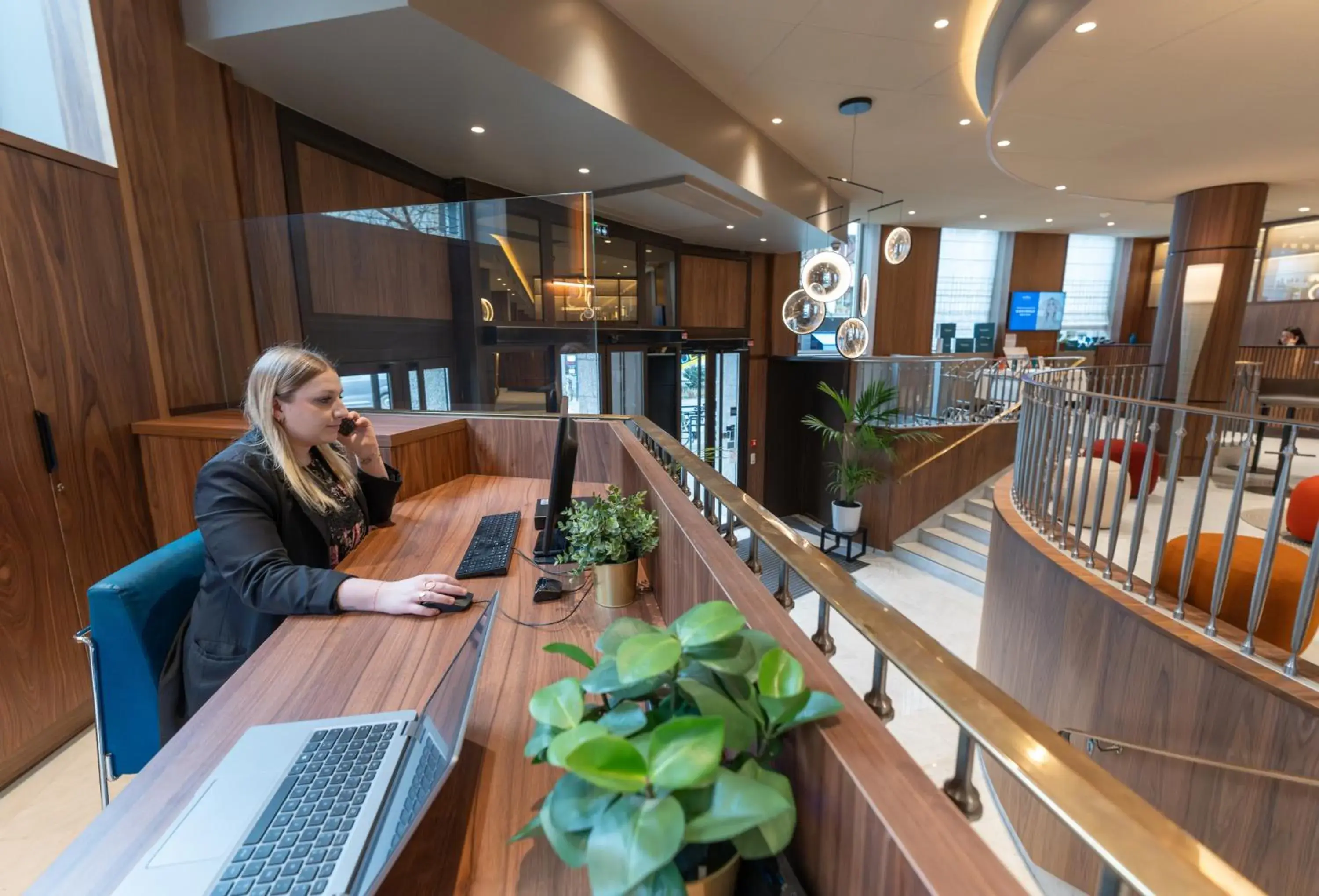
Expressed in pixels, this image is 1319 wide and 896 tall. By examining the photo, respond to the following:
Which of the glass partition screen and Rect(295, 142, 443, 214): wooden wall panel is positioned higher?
Rect(295, 142, 443, 214): wooden wall panel

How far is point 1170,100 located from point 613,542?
4071mm

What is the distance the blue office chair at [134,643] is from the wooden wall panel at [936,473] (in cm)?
637

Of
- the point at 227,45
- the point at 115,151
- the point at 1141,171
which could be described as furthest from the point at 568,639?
the point at 1141,171

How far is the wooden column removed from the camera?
4.84 metres

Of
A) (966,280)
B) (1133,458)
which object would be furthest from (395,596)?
(966,280)

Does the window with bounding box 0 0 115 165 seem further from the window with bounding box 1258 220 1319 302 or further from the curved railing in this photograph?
the window with bounding box 1258 220 1319 302

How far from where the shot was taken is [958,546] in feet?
18.6

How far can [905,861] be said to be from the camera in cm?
42

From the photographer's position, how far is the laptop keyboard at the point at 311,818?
60cm

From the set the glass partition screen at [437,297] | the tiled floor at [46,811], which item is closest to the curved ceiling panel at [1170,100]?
the glass partition screen at [437,297]

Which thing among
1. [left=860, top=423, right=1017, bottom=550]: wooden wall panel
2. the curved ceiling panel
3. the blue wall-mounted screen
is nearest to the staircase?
[left=860, top=423, right=1017, bottom=550]: wooden wall panel

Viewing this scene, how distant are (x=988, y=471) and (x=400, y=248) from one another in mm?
6467

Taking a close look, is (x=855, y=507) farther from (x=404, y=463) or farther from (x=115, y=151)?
(x=115, y=151)

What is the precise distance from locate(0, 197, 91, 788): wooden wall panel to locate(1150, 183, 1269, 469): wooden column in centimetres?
777
